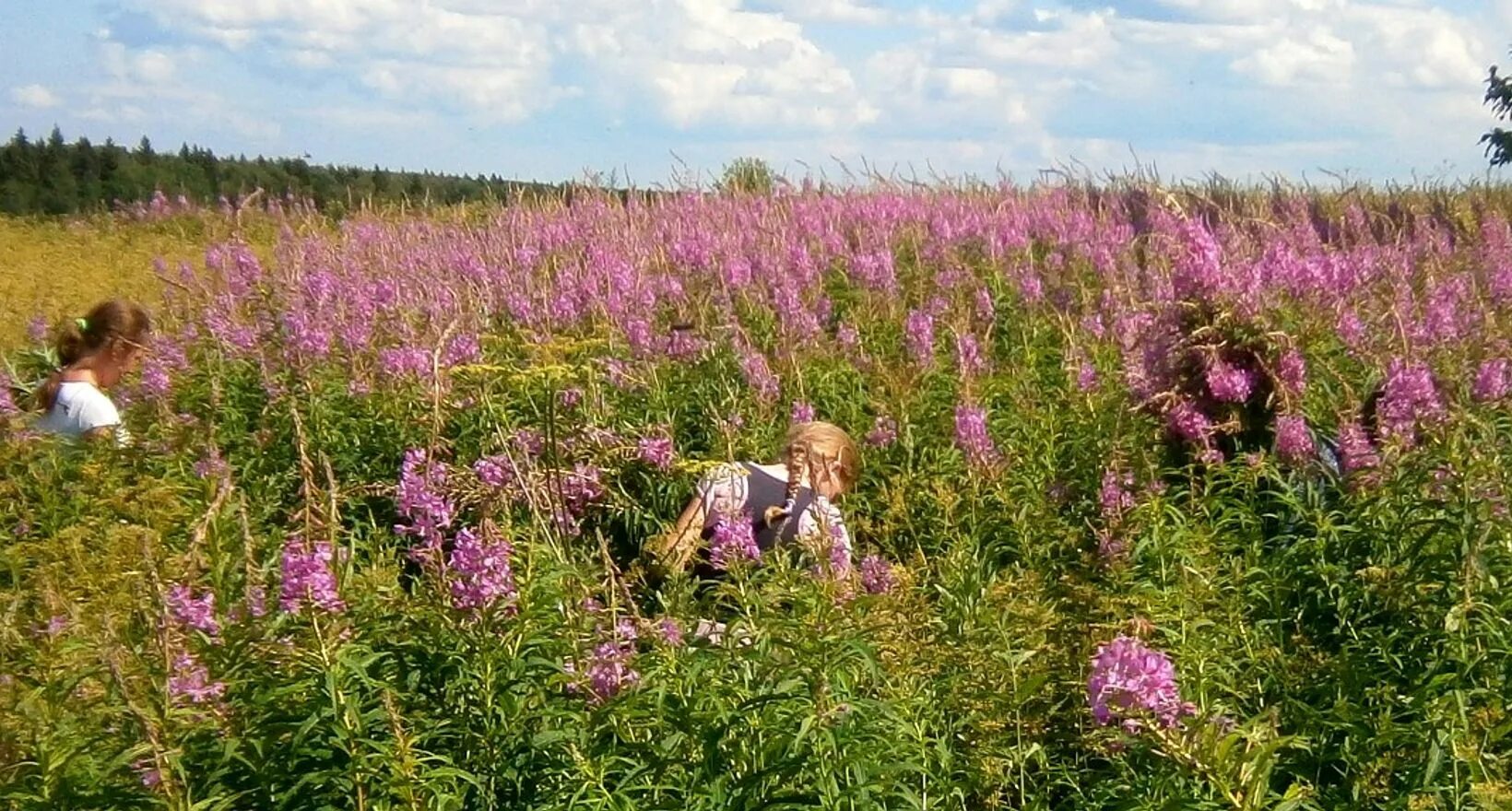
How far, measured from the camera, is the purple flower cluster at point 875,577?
15.7 feet

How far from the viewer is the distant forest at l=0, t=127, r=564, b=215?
1254 inches

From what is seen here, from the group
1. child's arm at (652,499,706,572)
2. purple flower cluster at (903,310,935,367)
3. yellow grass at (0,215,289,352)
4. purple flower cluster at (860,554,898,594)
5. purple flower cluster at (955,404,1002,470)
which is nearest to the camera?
child's arm at (652,499,706,572)

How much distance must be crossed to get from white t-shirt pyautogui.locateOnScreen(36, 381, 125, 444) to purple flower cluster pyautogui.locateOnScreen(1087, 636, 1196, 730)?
5.77 meters

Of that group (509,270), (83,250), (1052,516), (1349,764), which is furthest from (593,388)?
(83,250)

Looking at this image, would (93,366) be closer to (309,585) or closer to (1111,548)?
(309,585)

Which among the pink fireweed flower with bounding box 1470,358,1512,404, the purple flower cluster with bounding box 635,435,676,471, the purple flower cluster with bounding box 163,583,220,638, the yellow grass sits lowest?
the yellow grass

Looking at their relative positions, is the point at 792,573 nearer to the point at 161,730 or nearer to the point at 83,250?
the point at 161,730

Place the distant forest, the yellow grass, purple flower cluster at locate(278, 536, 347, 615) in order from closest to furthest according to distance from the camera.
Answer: purple flower cluster at locate(278, 536, 347, 615)
the yellow grass
the distant forest

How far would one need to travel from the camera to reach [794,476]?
4.34 metres

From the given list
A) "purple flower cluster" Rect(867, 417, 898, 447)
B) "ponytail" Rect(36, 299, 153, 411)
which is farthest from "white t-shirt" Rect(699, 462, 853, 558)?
"ponytail" Rect(36, 299, 153, 411)

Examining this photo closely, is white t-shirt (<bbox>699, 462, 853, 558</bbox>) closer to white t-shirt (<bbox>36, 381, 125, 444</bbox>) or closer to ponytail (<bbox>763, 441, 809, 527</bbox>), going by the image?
ponytail (<bbox>763, 441, 809, 527</bbox>)

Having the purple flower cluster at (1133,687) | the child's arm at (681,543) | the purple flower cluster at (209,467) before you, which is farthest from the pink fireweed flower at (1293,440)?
the purple flower cluster at (209,467)

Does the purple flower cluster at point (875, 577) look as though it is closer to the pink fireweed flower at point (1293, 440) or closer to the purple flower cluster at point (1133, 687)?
the pink fireweed flower at point (1293, 440)

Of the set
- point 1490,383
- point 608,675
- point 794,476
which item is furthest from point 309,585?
point 1490,383
